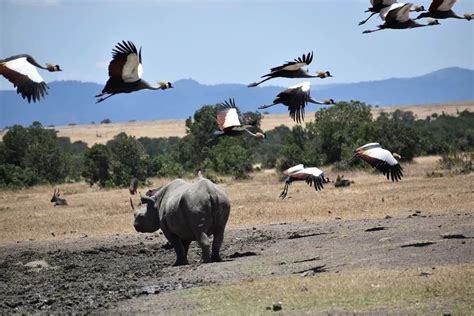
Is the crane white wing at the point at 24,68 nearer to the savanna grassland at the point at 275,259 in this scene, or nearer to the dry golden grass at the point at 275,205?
the savanna grassland at the point at 275,259

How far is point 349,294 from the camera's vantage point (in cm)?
1203

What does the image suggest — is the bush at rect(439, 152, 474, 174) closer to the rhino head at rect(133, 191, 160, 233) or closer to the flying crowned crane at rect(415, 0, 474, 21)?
the rhino head at rect(133, 191, 160, 233)

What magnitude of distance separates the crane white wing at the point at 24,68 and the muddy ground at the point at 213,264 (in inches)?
127

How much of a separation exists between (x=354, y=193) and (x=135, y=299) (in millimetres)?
17160

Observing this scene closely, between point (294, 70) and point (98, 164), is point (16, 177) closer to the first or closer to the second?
point (98, 164)

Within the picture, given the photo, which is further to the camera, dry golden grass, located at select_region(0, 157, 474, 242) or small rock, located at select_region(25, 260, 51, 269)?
dry golden grass, located at select_region(0, 157, 474, 242)

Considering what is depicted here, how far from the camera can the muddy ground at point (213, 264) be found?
46.3ft

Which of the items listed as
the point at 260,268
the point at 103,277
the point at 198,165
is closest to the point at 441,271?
the point at 260,268

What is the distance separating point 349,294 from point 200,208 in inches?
221

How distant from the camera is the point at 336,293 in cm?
1213

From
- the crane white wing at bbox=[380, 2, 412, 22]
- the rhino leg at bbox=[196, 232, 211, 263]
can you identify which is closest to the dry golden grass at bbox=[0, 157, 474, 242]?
the rhino leg at bbox=[196, 232, 211, 263]

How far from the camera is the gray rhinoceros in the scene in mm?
17219

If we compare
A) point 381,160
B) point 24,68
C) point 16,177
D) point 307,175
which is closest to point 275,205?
point 307,175

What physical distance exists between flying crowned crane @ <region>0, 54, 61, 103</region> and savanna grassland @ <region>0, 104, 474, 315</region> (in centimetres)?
302
